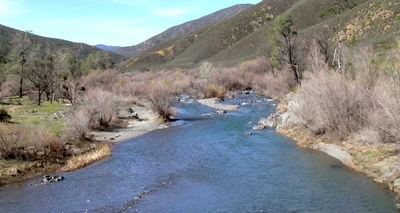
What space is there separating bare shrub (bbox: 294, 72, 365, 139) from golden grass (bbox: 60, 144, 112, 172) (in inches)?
612

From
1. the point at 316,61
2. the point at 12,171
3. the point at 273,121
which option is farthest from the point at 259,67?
the point at 12,171

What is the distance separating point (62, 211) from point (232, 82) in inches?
2430

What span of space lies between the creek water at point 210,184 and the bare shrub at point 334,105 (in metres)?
2.65

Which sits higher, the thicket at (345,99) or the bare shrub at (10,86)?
the thicket at (345,99)

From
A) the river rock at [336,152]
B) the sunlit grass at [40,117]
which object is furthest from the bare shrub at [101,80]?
the river rock at [336,152]

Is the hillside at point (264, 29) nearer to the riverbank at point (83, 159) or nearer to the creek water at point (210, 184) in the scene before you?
the riverbank at point (83, 159)

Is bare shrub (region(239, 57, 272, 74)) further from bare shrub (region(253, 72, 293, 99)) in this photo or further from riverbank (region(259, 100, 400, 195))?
riverbank (region(259, 100, 400, 195))

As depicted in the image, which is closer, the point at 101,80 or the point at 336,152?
the point at 336,152

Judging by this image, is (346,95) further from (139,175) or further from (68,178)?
(68,178)

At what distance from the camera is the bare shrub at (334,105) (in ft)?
81.6

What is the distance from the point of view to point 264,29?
12319 centimetres

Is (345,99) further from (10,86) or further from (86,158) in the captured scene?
(10,86)

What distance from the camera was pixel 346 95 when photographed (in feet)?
82.0

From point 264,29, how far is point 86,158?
106 metres
